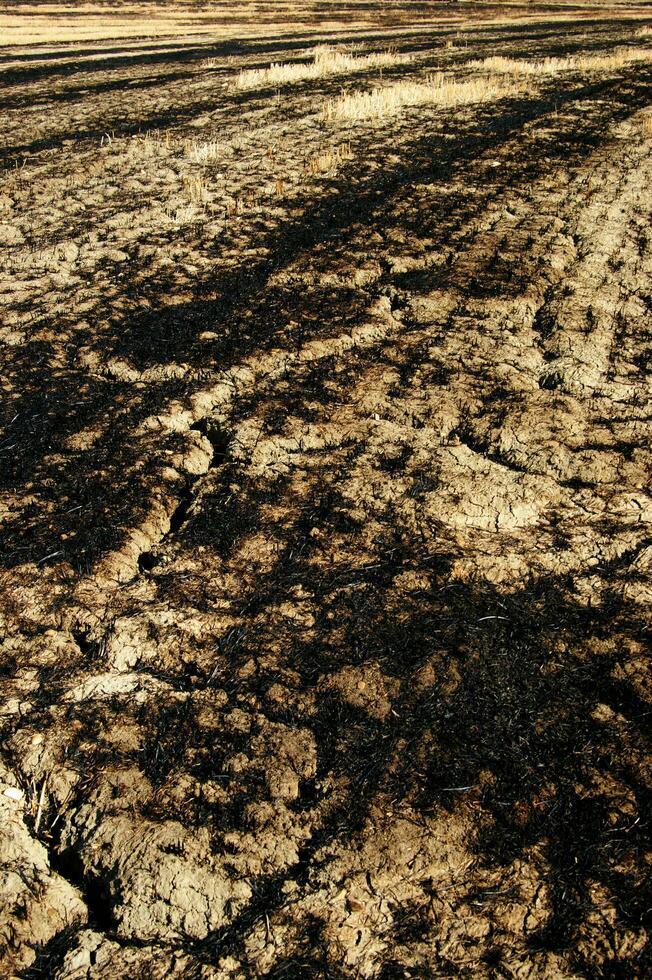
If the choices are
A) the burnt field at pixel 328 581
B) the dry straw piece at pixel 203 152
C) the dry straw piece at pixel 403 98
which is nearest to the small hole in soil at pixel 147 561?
the burnt field at pixel 328 581

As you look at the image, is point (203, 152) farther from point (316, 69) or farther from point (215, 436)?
point (316, 69)

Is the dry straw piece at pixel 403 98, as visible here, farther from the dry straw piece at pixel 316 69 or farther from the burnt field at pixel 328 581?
the burnt field at pixel 328 581

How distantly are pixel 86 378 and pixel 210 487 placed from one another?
171 cm

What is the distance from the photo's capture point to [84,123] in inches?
486

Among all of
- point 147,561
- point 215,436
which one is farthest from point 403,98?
point 147,561

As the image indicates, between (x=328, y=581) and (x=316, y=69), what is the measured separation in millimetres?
15655

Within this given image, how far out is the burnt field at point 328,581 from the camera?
2.40 meters

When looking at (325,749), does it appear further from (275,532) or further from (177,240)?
(177,240)

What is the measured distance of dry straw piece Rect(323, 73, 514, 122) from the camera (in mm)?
11516

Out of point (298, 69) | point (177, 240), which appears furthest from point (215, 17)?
point (177, 240)

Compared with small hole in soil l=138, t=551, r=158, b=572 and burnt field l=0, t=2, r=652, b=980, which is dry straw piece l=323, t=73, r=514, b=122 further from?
small hole in soil l=138, t=551, r=158, b=572

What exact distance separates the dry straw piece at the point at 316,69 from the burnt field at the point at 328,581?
8.02 m

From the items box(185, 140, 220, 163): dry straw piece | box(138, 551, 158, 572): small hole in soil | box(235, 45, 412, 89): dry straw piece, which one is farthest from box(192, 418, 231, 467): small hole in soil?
box(235, 45, 412, 89): dry straw piece

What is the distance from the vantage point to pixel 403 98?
1221 cm
